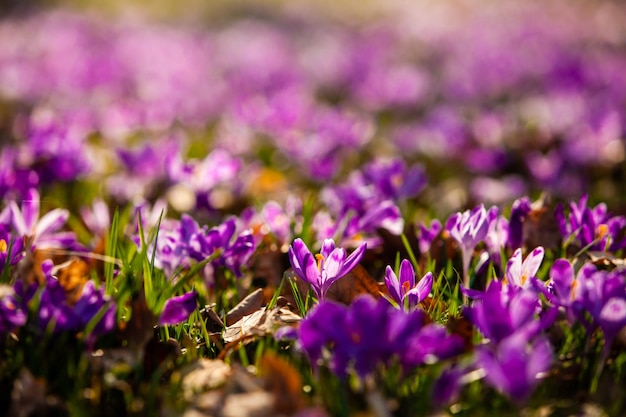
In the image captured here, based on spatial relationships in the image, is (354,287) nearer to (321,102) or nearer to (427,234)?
(427,234)

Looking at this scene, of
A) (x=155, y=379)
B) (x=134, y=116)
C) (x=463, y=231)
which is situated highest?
(x=463, y=231)

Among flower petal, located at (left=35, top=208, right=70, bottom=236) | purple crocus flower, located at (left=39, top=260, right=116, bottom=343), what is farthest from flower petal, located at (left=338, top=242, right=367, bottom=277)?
flower petal, located at (left=35, top=208, right=70, bottom=236)

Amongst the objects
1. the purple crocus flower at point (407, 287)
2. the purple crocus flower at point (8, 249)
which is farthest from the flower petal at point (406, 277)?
the purple crocus flower at point (8, 249)

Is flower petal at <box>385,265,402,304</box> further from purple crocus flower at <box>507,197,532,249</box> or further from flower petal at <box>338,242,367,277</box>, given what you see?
purple crocus flower at <box>507,197,532,249</box>

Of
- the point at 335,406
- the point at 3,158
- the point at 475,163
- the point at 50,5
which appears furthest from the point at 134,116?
the point at 50,5

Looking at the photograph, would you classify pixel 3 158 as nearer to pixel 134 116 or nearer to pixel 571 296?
pixel 134 116

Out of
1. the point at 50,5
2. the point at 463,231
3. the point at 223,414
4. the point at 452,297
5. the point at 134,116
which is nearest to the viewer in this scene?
the point at 223,414
